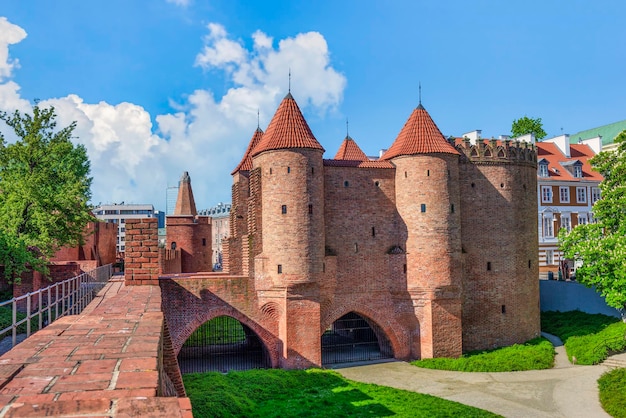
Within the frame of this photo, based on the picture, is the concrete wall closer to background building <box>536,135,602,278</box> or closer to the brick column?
background building <box>536,135,602,278</box>

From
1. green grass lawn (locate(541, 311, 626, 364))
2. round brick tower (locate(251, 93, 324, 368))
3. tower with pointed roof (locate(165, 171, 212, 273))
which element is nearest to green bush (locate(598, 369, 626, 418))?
green grass lawn (locate(541, 311, 626, 364))

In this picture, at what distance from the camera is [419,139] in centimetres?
2492

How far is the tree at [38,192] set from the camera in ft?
69.5

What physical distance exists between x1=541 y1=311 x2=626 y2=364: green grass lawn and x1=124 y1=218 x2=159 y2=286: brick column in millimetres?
20807

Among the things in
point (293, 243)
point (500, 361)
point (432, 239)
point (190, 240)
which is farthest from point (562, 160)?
point (190, 240)

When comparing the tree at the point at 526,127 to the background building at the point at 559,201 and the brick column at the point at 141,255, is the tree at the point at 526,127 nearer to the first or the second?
the background building at the point at 559,201

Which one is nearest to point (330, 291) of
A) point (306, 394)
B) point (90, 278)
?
point (306, 394)

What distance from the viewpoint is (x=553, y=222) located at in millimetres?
36562

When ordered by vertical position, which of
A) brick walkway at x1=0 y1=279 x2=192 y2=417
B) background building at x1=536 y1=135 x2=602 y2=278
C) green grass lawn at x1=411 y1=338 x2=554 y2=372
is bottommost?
green grass lawn at x1=411 y1=338 x2=554 y2=372

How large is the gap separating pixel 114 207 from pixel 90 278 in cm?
9142

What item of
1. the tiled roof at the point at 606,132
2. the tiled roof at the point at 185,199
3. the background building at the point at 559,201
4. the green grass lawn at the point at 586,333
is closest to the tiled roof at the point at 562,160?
the background building at the point at 559,201

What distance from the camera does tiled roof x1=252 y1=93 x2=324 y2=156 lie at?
2280cm

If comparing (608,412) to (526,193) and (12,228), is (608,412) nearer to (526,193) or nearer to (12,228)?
(526,193)

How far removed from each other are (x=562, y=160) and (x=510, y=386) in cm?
2492
